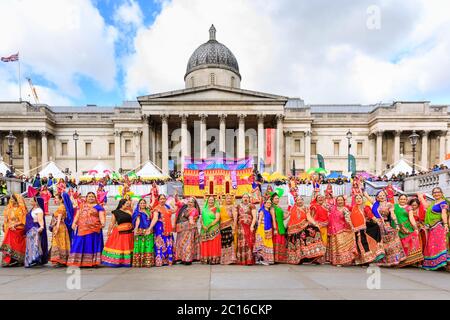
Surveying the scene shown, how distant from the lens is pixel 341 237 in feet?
21.4

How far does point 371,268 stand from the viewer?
20.2ft

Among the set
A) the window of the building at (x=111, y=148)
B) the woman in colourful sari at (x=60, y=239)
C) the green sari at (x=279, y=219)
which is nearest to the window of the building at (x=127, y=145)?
the window of the building at (x=111, y=148)

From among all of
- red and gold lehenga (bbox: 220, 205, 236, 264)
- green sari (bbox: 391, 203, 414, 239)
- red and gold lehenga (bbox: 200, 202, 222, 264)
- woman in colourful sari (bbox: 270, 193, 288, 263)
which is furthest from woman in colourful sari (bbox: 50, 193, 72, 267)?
green sari (bbox: 391, 203, 414, 239)

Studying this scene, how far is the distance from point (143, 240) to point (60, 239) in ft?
6.41

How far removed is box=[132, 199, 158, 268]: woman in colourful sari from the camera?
21.1ft

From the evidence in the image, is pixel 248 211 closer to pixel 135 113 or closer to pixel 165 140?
pixel 165 140

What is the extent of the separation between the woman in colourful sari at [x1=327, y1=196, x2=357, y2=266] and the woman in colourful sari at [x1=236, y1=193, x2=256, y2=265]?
183 cm

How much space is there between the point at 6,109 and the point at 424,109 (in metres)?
59.5

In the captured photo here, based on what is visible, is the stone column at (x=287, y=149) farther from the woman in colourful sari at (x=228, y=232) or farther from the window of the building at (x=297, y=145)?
the woman in colourful sari at (x=228, y=232)

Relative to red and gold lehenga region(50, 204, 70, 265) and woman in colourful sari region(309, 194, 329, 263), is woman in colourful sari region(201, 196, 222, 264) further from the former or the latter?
red and gold lehenga region(50, 204, 70, 265)

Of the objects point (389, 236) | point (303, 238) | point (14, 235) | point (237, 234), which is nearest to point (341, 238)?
point (303, 238)

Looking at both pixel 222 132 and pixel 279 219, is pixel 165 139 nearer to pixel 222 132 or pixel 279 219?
pixel 222 132
